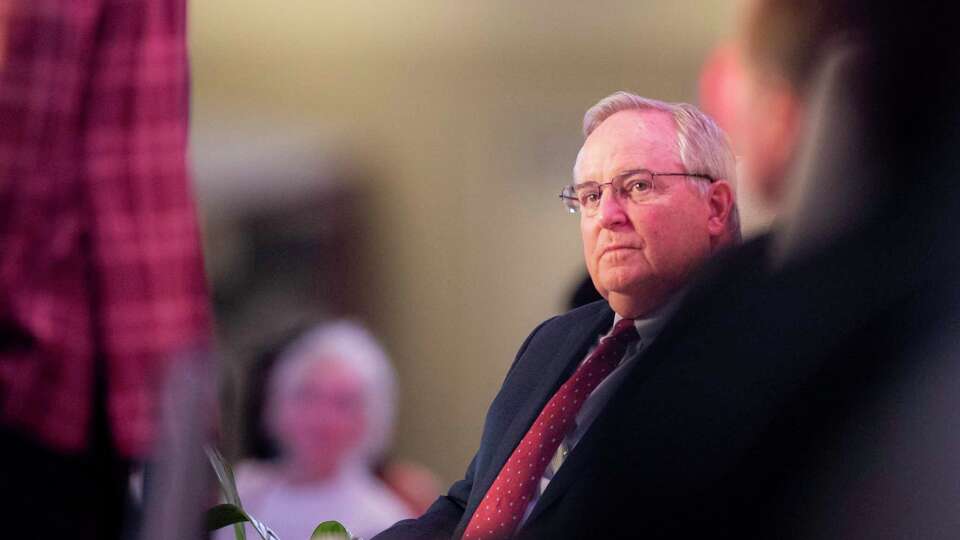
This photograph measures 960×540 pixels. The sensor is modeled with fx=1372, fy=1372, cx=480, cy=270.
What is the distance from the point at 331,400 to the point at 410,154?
0.25 meters

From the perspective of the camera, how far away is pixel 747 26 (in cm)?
128

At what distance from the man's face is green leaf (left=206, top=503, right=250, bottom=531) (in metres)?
0.42

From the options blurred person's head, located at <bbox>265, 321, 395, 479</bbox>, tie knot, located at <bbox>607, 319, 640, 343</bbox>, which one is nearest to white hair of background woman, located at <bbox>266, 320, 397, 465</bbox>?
blurred person's head, located at <bbox>265, 321, 395, 479</bbox>

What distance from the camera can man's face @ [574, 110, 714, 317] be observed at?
128cm

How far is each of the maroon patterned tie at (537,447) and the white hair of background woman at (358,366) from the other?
12cm

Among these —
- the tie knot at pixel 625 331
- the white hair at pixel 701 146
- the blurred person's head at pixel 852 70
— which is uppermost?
the blurred person's head at pixel 852 70

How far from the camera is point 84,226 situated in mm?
1236

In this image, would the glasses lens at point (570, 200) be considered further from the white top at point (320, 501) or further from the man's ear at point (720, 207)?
the white top at point (320, 501)

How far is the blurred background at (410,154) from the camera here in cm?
129

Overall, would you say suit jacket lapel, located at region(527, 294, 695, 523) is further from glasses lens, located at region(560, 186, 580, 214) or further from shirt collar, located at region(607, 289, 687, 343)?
glasses lens, located at region(560, 186, 580, 214)

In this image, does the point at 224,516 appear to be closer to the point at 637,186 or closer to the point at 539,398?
the point at 539,398

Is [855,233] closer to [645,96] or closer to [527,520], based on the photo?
[645,96]

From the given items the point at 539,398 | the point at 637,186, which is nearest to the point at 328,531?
the point at 539,398

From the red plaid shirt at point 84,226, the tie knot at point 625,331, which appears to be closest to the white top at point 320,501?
the red plaid shirt at point 84,226
